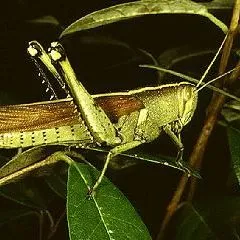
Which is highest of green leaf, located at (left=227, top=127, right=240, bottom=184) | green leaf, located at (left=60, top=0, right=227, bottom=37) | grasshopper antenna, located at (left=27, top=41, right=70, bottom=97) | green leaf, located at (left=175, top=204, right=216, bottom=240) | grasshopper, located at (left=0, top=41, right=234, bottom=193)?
green leaf, located at (left=60, top=0, right=227, bottom=37)

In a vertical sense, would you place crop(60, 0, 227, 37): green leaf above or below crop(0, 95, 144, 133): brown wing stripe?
above

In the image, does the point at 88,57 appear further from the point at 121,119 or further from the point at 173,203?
the point at 173,203

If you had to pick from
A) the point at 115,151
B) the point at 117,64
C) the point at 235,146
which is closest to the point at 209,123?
the point at 235,146

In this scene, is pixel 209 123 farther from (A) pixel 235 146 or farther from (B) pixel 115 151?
(B) pixel 115 151

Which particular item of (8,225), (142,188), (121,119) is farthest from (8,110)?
(142,188)

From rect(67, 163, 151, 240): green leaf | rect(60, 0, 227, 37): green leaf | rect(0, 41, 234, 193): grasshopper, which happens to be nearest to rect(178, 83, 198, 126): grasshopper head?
rect(0, 41, 234, 193): grasshopper

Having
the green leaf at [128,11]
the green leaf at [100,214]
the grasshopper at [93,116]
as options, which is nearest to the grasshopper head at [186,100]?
the grasshopper at [93,116]

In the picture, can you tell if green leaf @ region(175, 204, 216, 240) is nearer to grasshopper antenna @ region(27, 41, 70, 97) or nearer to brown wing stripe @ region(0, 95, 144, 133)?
brown wing stripe @ region(0, 95, 144, 133)
